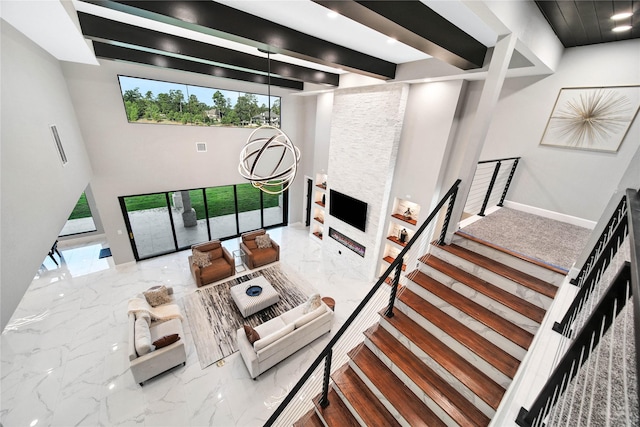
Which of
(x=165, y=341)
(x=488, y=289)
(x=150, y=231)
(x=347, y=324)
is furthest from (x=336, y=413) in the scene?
(x=150, y=231)

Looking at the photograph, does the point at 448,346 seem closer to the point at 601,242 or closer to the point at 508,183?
the point at 601,242

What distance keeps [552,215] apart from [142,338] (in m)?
7.49

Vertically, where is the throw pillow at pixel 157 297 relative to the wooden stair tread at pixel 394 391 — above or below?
below

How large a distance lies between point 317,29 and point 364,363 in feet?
14.1

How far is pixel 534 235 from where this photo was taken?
3.56 m

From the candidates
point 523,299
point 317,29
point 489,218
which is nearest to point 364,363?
point 523,299

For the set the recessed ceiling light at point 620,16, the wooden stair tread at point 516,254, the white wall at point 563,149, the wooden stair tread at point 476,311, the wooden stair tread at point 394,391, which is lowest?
the wooden stair tread at point 394,391

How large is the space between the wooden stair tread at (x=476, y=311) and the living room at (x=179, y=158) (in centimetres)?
225

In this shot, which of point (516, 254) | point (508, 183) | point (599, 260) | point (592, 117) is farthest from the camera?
point (508, 183)

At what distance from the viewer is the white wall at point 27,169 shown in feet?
7.56

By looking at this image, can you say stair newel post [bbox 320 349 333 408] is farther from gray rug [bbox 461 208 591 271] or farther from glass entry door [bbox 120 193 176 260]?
glass entry door [bbox 120 193 176 260]

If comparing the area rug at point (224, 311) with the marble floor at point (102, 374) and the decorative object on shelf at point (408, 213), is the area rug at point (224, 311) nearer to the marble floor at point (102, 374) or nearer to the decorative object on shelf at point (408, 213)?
the marble floor at point (102, 374)

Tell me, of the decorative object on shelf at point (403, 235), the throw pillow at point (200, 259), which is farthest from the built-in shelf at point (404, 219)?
the throw pillow at point (200, 259)

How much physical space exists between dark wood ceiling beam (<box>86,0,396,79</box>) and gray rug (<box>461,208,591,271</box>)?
11.1ft
